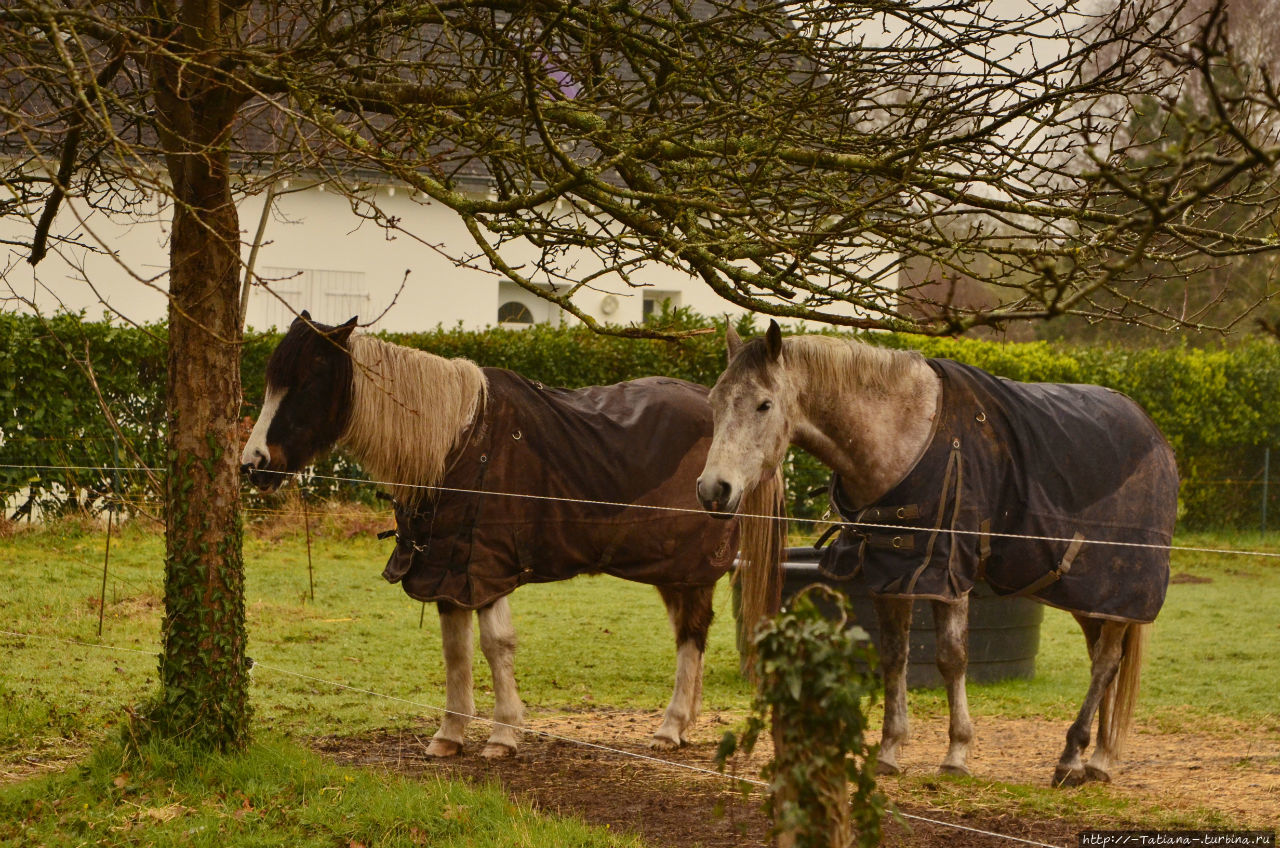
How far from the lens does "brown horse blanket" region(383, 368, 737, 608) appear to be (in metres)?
5.70

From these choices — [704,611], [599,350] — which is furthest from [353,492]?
[704,611]

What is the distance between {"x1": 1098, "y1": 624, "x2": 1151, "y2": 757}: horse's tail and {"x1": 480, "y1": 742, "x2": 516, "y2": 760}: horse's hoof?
283 centimetres

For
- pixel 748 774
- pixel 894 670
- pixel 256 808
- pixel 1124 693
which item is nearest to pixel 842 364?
pixel 894 670

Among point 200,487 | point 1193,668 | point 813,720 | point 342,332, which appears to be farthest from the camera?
point 1193,668

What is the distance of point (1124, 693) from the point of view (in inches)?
228

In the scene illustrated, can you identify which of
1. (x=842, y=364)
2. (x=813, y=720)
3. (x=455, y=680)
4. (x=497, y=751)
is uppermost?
(x=842, y=364)

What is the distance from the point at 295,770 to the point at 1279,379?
45.8 feet

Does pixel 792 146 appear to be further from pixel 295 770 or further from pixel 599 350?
pixel 599 350

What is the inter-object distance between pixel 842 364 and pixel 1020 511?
1039mm

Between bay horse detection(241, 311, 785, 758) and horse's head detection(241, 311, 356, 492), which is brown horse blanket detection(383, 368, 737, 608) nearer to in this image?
bay horse detection(241, 311, 785, 758)

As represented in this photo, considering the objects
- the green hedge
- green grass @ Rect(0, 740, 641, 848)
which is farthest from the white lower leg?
the green hedge

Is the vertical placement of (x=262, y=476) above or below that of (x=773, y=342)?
below

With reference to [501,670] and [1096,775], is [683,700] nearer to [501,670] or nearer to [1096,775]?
[501,670]

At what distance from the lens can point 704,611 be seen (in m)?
6.58
